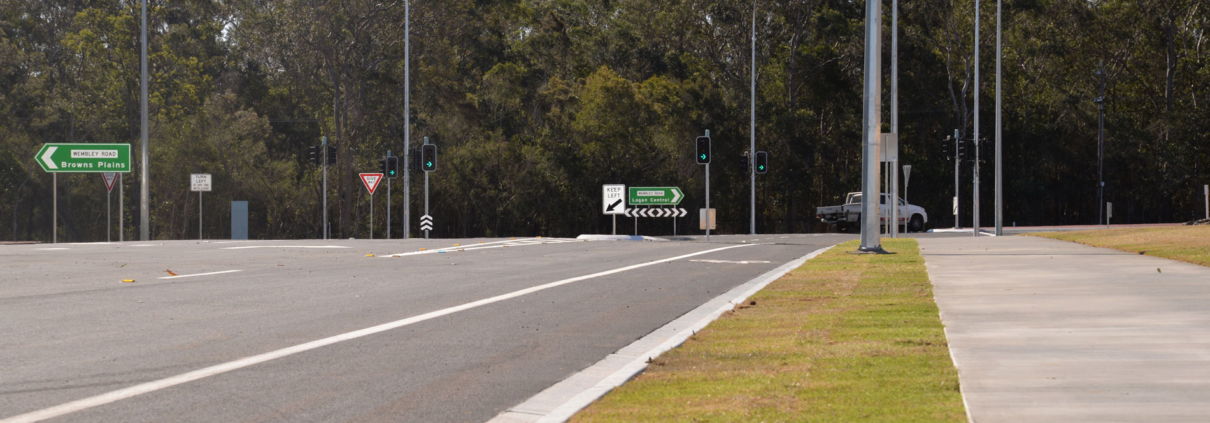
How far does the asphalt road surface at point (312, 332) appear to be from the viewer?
21.4ft

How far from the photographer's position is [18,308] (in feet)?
36.8

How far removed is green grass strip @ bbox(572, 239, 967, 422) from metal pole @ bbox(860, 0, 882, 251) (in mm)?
9348

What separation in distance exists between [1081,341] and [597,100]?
170 feet

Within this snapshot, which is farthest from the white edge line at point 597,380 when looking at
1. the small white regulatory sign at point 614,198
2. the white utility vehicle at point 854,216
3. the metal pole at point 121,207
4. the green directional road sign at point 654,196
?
the white utility vehicle at point 854,216

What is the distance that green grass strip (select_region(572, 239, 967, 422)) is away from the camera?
5.88 meters

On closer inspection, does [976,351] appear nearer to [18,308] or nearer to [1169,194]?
[18,308]

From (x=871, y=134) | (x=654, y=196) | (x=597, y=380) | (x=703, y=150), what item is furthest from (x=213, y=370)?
(x=654, y=196)

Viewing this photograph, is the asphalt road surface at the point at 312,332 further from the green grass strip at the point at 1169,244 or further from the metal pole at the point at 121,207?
the metal pole at the point at 121,207

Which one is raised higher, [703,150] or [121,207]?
[703,150]

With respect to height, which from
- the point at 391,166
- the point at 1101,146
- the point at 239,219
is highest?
the point at 1101,146

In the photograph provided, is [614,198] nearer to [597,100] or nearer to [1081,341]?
[597,100]

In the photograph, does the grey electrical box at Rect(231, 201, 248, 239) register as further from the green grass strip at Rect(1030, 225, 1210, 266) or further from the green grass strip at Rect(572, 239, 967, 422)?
the green grass strip at Rect(572, 239, 967, 422)

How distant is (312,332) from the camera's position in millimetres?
9703

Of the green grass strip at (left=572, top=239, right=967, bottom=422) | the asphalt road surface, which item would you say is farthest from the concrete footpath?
the asphalt road surface
